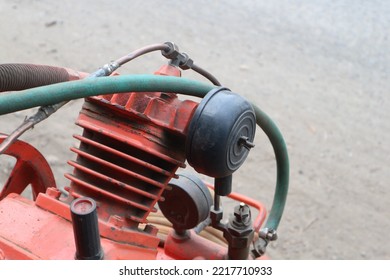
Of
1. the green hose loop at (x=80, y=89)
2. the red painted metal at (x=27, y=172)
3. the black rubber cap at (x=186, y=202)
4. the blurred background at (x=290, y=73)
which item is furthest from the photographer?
the blurred background at (x=290, y=73)

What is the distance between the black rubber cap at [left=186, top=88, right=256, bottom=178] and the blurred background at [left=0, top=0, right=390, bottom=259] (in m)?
1.74

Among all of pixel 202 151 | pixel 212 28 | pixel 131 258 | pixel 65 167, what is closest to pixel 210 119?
pixel 202 151

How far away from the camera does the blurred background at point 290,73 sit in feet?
10.0

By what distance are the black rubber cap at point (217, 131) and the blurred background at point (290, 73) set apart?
1.74 meters

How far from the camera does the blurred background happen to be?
10.0ft

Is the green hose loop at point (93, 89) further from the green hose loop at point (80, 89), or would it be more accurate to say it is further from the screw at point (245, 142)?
the screw at point (245, 142)

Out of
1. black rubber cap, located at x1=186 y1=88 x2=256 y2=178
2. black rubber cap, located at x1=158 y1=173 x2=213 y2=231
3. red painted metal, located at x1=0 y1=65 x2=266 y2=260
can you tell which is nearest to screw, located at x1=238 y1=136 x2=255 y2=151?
black rubber cap, located at x1=186 y1=88 x2=256 y2=178

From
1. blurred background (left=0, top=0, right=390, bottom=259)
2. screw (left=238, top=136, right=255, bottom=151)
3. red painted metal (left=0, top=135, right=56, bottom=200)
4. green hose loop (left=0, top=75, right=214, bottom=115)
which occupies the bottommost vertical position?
blurred background (left=0, top=0, right=390, bottom=259)

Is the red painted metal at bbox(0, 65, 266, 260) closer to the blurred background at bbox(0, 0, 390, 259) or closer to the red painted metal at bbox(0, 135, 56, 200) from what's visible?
the red painted metal at bbox(0, 135, 56, 200)

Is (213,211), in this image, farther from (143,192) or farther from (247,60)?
(247,60)

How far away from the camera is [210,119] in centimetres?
113

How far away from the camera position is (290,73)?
421 cm

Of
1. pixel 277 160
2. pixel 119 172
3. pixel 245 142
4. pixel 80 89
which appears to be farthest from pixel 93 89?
pixel 277 160

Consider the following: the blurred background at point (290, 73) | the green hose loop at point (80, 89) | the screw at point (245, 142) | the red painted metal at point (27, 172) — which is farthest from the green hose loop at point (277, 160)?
the blurred background at point (290, 73)
